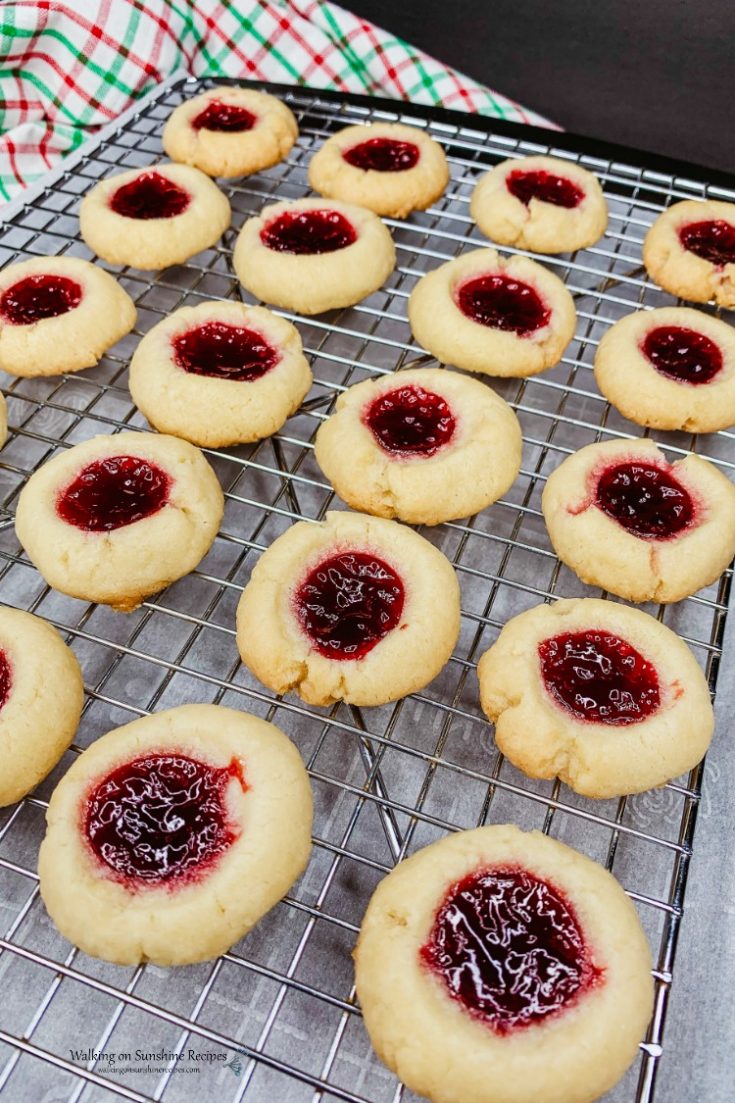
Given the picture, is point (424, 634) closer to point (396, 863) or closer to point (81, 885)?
point (396, 863)

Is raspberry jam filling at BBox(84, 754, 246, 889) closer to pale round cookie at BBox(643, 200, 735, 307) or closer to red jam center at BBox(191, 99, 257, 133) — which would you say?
pale round cookie at BBox(643, 200, 735, 307)

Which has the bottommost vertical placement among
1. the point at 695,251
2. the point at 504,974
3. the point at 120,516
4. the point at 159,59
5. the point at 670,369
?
the point at 504,974

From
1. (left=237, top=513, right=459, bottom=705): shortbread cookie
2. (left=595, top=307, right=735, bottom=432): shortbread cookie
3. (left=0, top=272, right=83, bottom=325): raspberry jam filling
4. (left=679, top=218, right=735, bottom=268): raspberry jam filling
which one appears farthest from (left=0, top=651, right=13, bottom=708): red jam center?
(left=679, top=218, right=735, bottom=268): raspberry jam filling

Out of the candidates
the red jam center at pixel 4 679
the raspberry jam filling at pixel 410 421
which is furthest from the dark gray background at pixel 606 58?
the red jam center at pixel 4 679

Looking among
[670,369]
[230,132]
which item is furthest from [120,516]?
[230,132]

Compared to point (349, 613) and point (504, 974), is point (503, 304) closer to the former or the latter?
point (349, 613)
